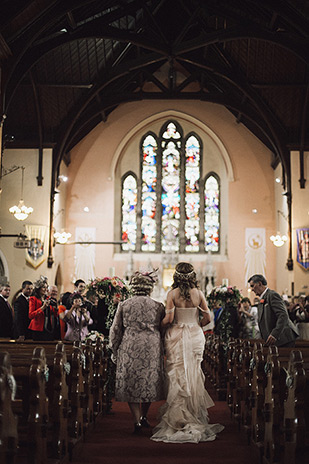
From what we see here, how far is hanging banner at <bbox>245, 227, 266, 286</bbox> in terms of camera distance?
71.2 feet

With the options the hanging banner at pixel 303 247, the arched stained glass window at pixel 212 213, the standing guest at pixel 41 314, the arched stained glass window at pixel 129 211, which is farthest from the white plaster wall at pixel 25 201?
the standing guest at pixel 41 314

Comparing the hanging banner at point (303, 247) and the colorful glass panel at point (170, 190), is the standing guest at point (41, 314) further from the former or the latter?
the colorful glass panel at point (170, 190)

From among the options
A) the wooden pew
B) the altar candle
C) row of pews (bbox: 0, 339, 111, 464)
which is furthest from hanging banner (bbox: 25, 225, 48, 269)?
the wooden pew

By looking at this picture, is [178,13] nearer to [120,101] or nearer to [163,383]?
[120,101]

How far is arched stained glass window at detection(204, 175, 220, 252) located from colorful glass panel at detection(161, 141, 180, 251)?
1050mm

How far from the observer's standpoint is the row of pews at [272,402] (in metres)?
3.69

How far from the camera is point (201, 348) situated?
590cm

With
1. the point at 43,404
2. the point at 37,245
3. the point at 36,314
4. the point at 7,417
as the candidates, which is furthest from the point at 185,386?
the point at 37,245

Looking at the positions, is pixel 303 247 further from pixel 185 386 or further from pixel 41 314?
pixel 185 386

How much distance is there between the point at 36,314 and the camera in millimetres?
8477

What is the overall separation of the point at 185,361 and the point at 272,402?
1.78m

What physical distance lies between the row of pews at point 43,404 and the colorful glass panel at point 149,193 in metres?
16.2

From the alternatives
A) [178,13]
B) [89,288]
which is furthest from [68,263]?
[89,288]

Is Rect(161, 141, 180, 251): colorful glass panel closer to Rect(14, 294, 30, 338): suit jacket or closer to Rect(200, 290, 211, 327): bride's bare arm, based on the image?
Rect(14, 294, 30, 338): suit jacket
